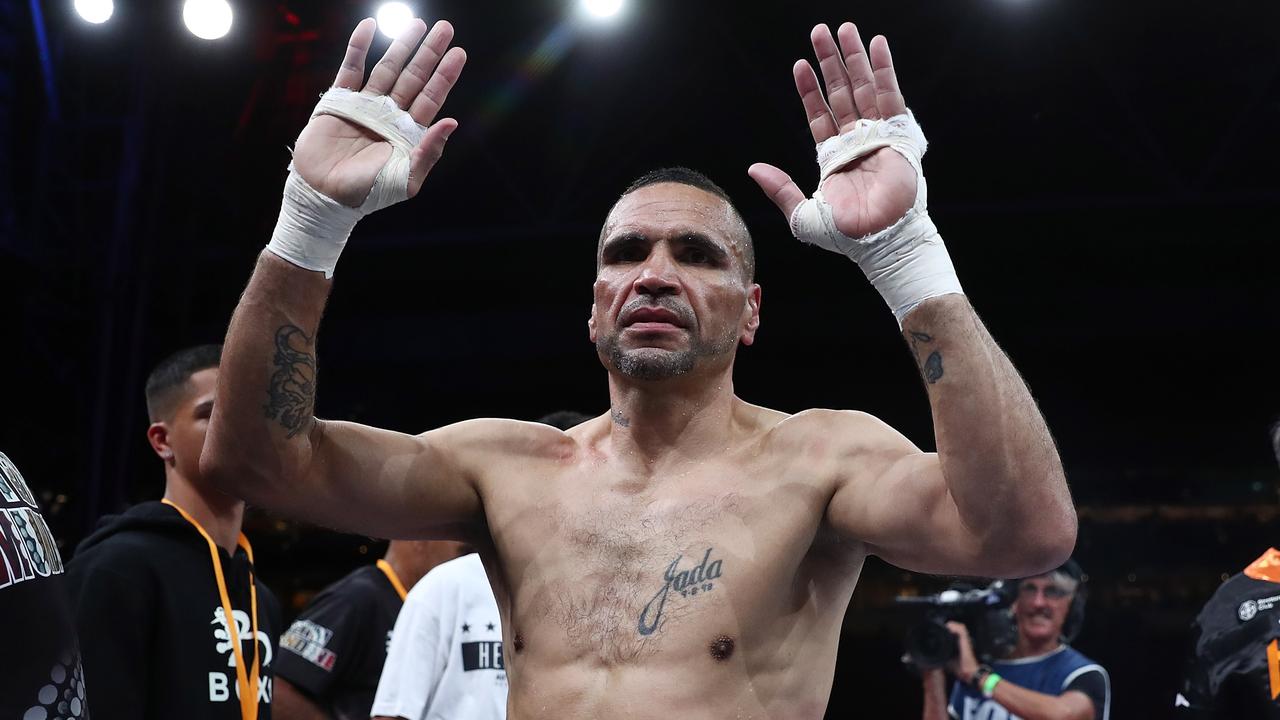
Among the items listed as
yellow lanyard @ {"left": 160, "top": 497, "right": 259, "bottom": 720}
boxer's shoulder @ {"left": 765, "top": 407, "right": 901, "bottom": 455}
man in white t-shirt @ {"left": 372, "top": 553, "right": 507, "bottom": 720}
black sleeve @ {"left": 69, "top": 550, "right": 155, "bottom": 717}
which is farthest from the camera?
man in white t-shirt @ {"left": 372, "top": 553, "right": 507, "bottom": 720}

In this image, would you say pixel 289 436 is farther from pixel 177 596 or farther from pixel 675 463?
pixel 177 596

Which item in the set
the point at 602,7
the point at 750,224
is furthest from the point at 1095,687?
the point at 750,224

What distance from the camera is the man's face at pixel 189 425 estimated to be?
109 inches

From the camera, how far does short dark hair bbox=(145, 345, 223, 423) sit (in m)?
2.80

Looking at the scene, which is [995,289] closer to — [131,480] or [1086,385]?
[1086,385]

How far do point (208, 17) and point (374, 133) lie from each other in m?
4.38

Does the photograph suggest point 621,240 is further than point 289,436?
Yes

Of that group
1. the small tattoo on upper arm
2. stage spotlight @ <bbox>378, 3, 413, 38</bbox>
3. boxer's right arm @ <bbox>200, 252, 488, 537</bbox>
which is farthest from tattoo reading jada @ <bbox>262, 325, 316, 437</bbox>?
stage spotlight @ <bbox>378, 3, 413, 38</bbox>

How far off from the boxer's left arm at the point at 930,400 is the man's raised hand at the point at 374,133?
1.68 ft

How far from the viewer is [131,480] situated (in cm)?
702

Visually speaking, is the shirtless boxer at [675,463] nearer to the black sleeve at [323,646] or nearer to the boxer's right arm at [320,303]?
the boxer's right arm at [320,303]

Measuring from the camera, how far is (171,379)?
9.21 feet

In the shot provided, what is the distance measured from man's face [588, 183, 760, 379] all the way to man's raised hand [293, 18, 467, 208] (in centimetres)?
40

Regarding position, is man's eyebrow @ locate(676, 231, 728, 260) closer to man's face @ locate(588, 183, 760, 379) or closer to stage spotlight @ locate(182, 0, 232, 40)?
man's face @ locate(588, 183, 760, 379)
